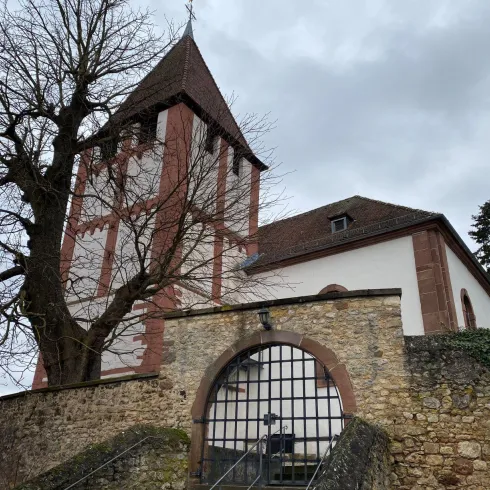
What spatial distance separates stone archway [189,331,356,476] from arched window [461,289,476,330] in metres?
8.25

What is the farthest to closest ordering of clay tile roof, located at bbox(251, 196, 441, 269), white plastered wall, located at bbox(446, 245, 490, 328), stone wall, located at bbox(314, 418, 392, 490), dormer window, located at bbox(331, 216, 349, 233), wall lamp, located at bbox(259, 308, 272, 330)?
dormer window, located at bbox(331, 216, 349, 233), clay tile roof, located at bbox(251, 196, 441, 269), white plastered wall, located at bbox(446, 245, 490, 328), wall lamp, located at bbox(259, 308, 272, 330), stone wall, located at bbox(314, 418, 392, 490)

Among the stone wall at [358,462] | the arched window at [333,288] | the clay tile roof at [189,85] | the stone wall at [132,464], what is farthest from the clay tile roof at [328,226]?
the stone wall at [358,462]

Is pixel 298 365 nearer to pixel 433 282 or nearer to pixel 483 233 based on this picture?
pixel 433 282

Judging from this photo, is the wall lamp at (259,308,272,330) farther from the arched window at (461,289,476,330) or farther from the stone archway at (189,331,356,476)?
the arched window at (461,289,476,330)

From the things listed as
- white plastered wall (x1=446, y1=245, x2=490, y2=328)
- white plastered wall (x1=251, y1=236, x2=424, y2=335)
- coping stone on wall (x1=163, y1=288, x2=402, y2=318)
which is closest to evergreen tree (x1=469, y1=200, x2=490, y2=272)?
white plastered wall (x1=446, y1=245, x2=490, y2=328)

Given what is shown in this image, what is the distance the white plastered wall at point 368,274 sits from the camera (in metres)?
12.8

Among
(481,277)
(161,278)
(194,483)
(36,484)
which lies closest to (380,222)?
(481,277)

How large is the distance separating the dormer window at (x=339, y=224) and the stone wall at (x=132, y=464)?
9.57 metres

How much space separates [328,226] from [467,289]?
14.7 ft

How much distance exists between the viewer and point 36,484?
18.3 feet

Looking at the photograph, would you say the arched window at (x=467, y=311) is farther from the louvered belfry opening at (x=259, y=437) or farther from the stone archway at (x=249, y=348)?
the stone archway at (x=249, y=348)

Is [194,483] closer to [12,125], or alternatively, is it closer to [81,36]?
[12,125]

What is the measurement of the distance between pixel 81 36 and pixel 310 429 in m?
10.2

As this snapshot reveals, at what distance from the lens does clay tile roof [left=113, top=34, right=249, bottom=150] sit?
46.4 feet
